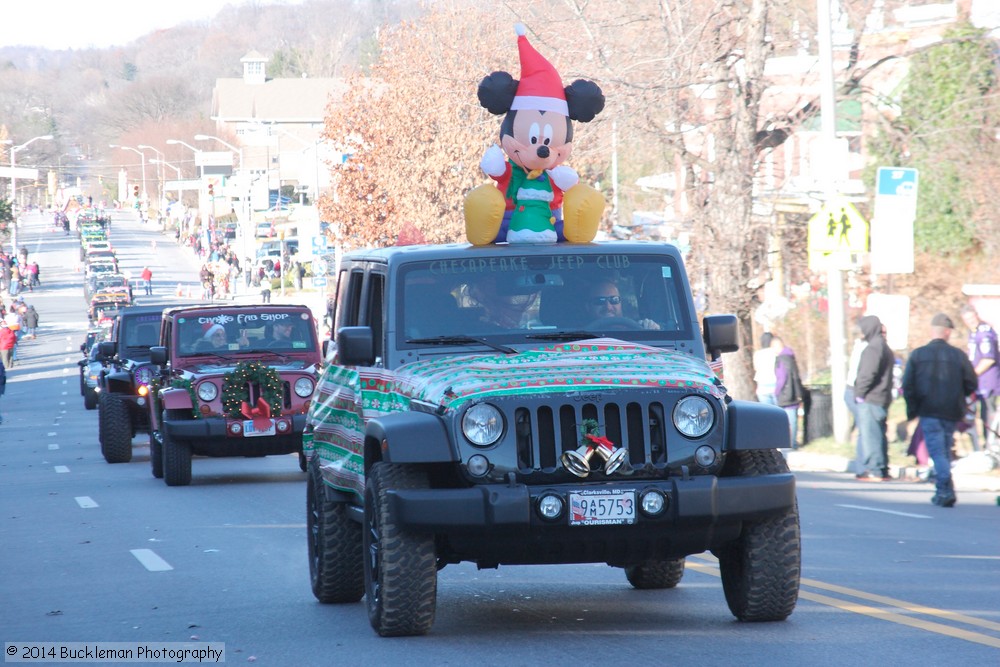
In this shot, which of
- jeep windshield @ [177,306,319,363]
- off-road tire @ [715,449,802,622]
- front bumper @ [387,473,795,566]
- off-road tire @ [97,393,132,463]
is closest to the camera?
front bumper @ [387,473,795,566]

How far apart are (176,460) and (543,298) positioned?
33.4ft

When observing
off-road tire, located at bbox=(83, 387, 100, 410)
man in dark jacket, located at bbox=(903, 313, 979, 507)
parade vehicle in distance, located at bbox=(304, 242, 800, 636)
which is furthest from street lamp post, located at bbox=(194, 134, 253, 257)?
parade vehicle in distance, located at bbox=(304, 242, 800, 636)

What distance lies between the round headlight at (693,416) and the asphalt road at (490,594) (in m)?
1.03

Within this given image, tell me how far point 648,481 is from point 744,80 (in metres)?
18.3

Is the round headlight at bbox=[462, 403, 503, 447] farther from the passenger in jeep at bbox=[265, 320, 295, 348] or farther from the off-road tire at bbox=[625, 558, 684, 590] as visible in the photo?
the passenger in jeep at bbox=[265, 320, 295, 348]

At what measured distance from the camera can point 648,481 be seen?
24.3 feet

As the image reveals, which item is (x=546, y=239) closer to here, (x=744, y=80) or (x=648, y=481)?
(x=648, y=481)

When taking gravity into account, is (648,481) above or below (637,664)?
above

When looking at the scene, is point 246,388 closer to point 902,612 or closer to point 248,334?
point 248,334

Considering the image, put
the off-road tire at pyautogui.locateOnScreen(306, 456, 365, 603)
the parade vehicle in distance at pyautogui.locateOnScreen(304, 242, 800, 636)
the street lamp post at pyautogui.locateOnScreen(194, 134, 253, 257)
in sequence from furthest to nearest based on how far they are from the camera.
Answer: the street lamp post at pyautogui.locateOnScreen(194, 134, 253, 257) < the off-road tire at pyautogui.locateOnScreen(306, 456, 365, 603) < the parade vehicle in distance at pyautogui.locateOnScreen(304, 242, 800, 636)

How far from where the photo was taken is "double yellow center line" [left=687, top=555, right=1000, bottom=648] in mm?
7844

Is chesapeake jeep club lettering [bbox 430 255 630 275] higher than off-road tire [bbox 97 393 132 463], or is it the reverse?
chesapeake jeep club lettering [bbox 430 255 630 275]

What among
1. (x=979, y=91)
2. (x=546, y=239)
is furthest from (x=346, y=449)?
(x=979, y=91)

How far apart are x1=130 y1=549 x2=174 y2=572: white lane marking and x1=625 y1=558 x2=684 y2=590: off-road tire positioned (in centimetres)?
361
